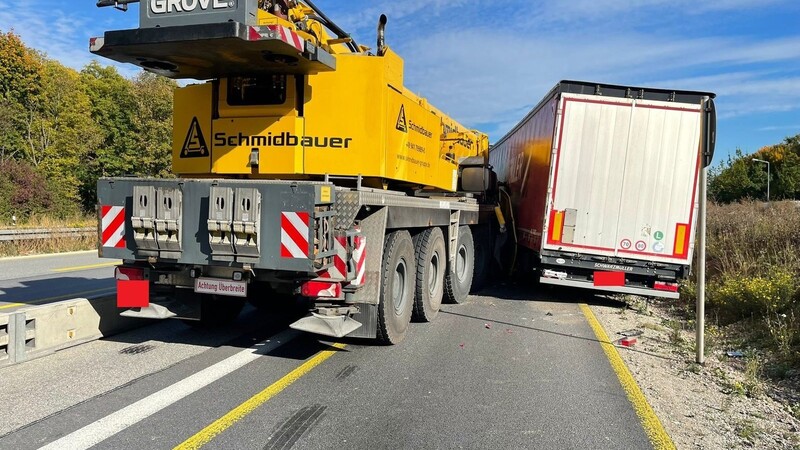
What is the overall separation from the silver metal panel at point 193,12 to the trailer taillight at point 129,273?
7.91 ft

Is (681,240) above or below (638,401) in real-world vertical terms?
above

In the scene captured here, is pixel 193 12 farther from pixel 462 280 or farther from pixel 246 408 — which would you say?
pixel 462 280

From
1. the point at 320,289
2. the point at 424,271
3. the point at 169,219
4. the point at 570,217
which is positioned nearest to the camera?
the point at 169,219

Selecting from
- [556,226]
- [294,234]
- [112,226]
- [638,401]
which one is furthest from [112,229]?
[556,226]

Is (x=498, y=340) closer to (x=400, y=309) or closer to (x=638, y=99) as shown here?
(x=400, y=309)

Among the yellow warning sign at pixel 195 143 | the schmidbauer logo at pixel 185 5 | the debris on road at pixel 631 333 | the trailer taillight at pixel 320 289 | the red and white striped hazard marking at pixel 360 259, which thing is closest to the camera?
the schmidbauer logo at pixel 185 5

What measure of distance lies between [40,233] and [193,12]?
1562 centimetres

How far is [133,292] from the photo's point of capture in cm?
554

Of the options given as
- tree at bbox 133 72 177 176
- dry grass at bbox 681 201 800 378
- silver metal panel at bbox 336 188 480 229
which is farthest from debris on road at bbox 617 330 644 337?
tree at bbox 133 72 177 176

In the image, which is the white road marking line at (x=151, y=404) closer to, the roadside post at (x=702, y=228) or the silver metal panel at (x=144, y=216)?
the silver metal panel at (x=144, y=216)

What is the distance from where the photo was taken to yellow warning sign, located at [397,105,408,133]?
6.57 m

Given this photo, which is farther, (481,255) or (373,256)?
(481,255)

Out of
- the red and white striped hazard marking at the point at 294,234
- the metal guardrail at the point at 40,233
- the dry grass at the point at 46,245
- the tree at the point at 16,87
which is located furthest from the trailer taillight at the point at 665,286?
the tree at the point at 16,87

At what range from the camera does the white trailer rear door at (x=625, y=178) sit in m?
8.66
